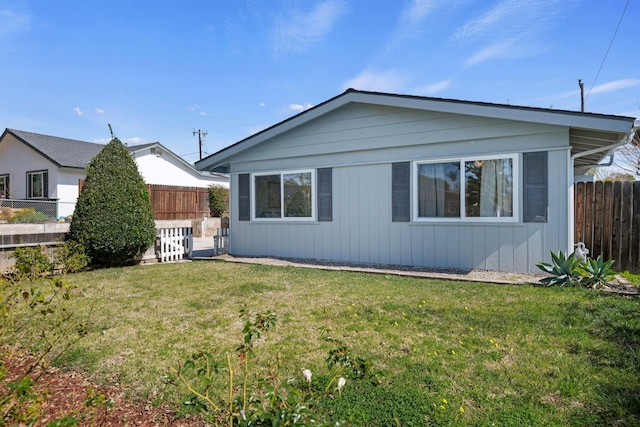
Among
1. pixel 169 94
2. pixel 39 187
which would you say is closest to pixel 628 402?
pixel 169 94

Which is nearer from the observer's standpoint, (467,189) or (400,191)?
(467,189)

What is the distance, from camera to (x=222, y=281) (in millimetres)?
6645

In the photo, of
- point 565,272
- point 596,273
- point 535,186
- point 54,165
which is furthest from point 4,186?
point 596,273

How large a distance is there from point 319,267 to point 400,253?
71.7 inches

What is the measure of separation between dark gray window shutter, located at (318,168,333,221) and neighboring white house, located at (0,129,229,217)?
1364cm

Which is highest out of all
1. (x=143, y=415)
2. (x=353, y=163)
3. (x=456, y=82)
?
(x=456, y=82)

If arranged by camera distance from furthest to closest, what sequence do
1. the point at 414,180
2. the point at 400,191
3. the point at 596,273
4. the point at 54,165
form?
the point at 54,165 → the point at 400,191 → the point at 414,180 → the point at 596,273

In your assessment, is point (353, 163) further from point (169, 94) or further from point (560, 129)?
point (169, 94)

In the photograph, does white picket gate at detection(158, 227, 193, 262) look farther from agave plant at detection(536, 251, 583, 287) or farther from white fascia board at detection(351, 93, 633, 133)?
agave plant at detection(536, 251, 583, 287)

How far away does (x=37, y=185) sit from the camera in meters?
19.6

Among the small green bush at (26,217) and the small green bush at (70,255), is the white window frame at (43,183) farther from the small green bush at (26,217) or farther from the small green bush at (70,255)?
the small green bush at (70,255)

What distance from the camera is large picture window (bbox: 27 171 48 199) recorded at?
19.1 metres

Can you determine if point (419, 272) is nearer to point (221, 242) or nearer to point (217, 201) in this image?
point (221, 242)

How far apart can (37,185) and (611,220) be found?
24.7m
